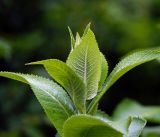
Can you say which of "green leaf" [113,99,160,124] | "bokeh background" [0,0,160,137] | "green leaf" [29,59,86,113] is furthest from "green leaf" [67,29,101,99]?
"bokeh background" [0,0,160,137]

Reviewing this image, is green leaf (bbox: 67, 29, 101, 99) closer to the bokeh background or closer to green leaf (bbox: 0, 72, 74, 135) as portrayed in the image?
green leaf (bbox: 0, 72, 74, 135)

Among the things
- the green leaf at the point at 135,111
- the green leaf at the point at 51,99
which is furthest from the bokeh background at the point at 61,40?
the green leaf at the point at 51,99

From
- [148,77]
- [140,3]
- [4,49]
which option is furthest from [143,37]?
[4,49]

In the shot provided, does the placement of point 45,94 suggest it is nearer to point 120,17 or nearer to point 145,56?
point 145,56

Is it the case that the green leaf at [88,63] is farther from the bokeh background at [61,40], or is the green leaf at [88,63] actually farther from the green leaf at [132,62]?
the bokeh background at [61,40]

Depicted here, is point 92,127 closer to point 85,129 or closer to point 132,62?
point 85,129
